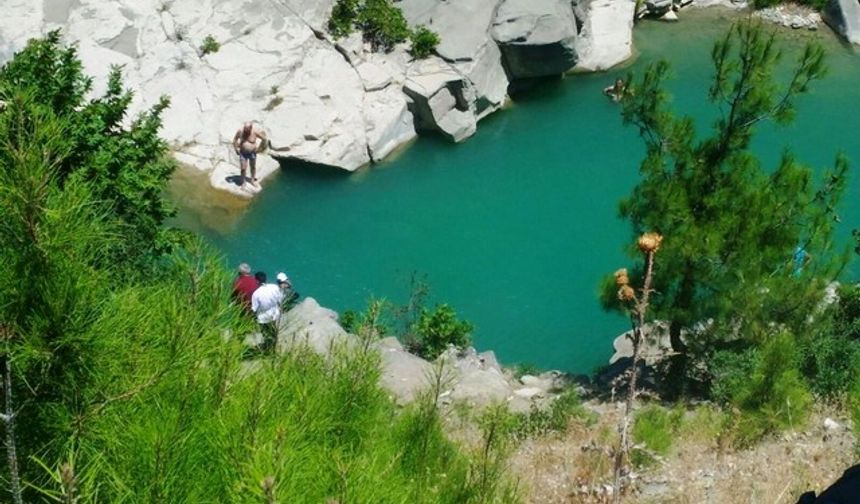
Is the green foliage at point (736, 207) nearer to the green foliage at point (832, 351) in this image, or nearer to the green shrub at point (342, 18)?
the green foliage at point (832, 351)

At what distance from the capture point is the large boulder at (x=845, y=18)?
88.0ft

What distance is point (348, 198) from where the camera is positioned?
20062mm

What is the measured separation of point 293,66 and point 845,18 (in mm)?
14569

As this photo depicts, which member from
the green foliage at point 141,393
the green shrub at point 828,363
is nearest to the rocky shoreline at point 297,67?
the green shrub at point 828,363

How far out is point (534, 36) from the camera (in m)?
23.6

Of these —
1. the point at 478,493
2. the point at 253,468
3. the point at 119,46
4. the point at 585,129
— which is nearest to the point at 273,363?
the point at 478,493

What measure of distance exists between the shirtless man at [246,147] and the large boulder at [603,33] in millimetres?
8847

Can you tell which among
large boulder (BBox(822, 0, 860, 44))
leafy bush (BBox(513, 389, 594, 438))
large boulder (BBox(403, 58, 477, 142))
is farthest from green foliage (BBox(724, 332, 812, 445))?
large boulder (BBox(822, 0, 860, 44))

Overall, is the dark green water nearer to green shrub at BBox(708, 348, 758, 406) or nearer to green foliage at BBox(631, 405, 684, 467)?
green shrub at BBox(708, 348, 758, 406)

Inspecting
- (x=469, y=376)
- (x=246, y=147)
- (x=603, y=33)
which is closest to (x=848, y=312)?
(x=469, y=376)

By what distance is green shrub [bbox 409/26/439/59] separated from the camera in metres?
22.5

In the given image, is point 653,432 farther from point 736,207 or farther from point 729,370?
point 736,207

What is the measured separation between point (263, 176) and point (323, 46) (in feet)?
11.7

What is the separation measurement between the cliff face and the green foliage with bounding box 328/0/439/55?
8.7 inches
